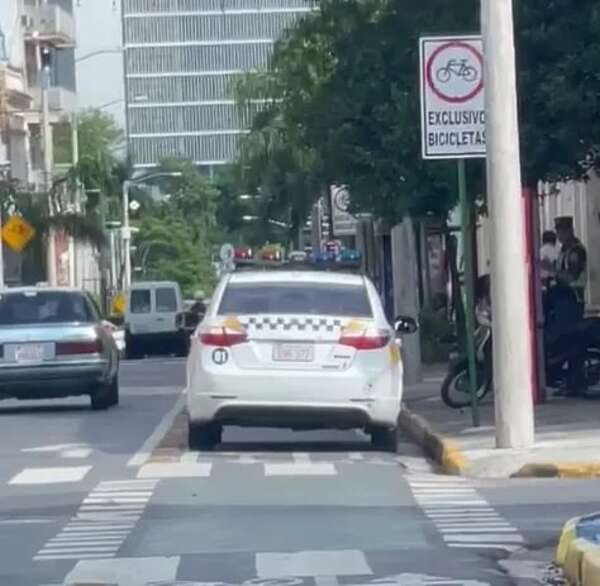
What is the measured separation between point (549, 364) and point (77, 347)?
672cm

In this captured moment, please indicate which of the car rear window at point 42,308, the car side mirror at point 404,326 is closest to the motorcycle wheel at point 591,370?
the car side mirror at point 404,326

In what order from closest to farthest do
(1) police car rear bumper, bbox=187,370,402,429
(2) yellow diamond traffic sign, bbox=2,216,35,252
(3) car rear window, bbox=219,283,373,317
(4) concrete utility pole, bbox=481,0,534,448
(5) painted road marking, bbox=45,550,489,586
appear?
(5) painted road marking, bbox=45,550,489,586, (4) concrete utility pole, bbox=481,0,534,448, (1) police car rear bumper, bbox=187,370,402,429, (3) car rear window, bbox=219,283,373,317, (2) yellow diamond traffic sign, bbox=2,216,35,252

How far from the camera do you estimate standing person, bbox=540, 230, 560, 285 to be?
26.7 m

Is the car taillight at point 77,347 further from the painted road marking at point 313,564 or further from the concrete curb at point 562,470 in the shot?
the painted road marking at point 313,564

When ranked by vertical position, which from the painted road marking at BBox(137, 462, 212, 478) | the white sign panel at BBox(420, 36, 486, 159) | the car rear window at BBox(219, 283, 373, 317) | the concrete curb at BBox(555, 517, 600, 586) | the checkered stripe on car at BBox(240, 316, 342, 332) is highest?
the white sign panel at BBox(420, 36, 486, 159)

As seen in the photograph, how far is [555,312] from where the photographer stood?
25.5m

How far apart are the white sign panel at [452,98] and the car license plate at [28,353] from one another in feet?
31.4

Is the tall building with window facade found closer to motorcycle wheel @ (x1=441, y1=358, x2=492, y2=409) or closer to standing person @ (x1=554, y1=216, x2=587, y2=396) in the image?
standing person @ (x1=554, y1=216, x2=587, y2=396)

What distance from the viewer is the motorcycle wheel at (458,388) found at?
84.2ft

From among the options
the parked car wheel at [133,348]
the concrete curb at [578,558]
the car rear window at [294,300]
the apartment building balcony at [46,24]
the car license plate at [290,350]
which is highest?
the apartment building balcony at [46,24]

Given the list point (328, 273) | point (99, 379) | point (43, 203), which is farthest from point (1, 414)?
point (43, 203)

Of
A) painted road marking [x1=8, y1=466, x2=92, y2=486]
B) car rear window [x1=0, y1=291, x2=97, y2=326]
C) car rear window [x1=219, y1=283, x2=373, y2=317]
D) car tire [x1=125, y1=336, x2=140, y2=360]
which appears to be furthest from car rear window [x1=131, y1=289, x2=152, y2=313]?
painted road marking [x1=8, y1=466, x2=92, y2=486]

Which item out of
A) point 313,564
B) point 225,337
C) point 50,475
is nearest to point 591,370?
point 225,337

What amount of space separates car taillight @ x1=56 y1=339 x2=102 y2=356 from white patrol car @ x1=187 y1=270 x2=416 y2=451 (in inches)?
333
